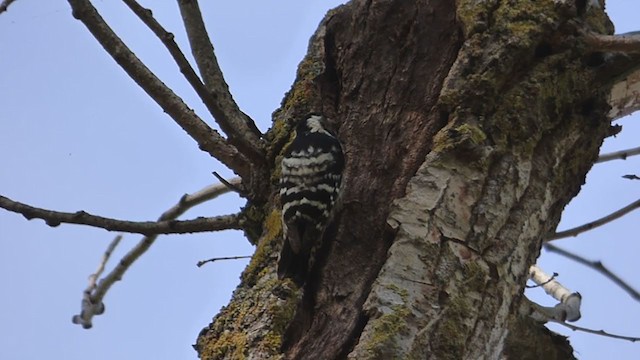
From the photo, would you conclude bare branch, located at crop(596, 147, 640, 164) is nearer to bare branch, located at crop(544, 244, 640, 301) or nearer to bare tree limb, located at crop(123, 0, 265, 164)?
bare branch, located at crop(544, 244, 640, 301)

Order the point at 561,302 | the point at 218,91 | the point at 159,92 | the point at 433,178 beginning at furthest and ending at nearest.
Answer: the point at 561,302 < the point at 218,91 < the point at 159,92 < the point at 433,178

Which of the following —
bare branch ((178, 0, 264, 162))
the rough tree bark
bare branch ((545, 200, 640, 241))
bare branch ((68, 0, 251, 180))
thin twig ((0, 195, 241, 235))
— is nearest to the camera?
the rough tree bark

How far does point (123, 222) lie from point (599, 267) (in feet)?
6.55

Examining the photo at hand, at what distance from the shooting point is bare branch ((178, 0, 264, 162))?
2.78 metres

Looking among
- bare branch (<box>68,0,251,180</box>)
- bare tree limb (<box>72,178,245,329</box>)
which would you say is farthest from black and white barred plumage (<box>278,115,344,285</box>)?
bare tree limb (<box>72,178,245,329</box>)

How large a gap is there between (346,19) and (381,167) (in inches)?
30.1

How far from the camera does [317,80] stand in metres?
3.10

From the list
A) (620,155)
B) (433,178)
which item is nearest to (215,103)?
(433,178)

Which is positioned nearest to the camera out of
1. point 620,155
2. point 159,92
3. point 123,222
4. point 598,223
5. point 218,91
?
point 123,222

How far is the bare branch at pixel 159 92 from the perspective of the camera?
Result: 267cm

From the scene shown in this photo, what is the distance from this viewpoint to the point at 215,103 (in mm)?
2783

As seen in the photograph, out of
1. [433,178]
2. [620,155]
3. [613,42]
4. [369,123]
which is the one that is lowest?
[433,178]

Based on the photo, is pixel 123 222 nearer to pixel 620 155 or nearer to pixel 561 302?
pixel 561 302

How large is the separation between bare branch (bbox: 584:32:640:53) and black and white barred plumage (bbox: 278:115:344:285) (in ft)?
2.96
